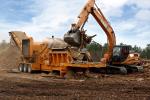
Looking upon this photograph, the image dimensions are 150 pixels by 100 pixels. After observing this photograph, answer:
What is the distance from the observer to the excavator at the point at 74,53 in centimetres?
2810

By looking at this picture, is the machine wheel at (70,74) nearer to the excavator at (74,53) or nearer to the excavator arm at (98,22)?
the excavator at (74,53)

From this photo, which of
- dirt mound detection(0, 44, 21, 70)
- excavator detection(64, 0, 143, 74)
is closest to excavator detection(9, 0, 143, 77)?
excavator detection(64, 0, 143, 74)

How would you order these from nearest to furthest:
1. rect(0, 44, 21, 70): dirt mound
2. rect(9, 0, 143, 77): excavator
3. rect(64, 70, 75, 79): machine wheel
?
rect(64, 70, 75, 79): machine wheel, rect(9, 0, 143, 77): excavator, rect(0, 44, 21, 70): dirt mound

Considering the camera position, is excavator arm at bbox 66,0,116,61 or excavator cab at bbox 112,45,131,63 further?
excavator cab at bbox 112,45,131,63

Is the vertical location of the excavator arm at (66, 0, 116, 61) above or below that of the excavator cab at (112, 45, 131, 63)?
above

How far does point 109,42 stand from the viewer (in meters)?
→ 31.7

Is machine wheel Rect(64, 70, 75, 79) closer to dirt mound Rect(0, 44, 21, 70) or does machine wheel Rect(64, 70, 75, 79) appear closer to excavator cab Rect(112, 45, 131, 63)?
excavator cab Rect(112, 45, 131, 63)

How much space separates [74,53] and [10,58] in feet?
52.1

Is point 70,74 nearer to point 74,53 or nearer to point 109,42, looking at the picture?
point 74,53

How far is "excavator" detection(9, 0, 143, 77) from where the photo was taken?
28.1 metres

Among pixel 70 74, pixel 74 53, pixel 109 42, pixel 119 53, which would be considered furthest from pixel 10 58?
pixel 70 74

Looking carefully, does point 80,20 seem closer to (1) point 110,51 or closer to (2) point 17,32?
(1) point 110,51

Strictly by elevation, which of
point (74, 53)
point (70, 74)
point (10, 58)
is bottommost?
point (70, 74)

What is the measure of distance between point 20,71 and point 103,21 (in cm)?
836
